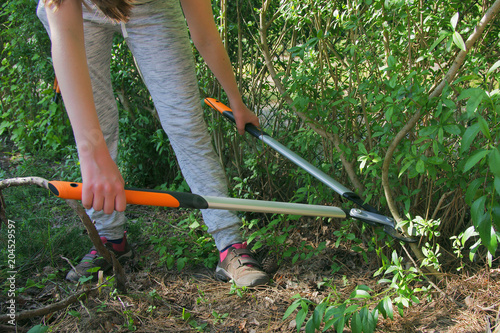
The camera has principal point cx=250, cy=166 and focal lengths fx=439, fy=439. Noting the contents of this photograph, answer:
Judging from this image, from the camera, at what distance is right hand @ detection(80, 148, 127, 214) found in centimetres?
151

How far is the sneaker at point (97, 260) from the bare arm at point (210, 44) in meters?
1.02

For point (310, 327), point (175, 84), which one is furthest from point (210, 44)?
point (310, 327)

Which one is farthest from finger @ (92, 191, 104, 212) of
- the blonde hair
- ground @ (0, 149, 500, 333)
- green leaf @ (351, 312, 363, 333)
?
green leaf @ (351, 312, 363, 333)

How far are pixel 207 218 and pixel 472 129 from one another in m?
1.50

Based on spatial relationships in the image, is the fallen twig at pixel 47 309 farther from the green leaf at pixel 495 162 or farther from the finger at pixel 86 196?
the green leaf at pixel 495 162

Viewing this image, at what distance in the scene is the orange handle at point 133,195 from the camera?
1.58 m

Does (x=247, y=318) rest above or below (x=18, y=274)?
below

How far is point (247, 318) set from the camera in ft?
6.83

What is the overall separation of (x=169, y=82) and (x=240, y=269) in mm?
1036

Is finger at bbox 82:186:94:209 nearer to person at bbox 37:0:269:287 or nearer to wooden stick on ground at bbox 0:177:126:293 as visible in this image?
wooden stick on ground at bbox 0:177:126:293

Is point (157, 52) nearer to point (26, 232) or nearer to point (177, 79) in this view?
point (177, 79)

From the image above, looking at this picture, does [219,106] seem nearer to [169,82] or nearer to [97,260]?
[169,82]

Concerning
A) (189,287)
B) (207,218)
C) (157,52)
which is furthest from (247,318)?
(157,52)

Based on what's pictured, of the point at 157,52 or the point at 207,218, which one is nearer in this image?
the point at 157,52
